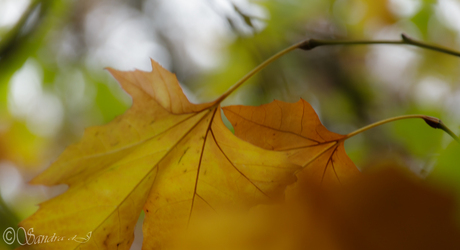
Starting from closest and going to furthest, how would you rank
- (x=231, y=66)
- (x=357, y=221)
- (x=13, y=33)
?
(x=357, y=221), (x=13, y=33), (x=231, y=66)

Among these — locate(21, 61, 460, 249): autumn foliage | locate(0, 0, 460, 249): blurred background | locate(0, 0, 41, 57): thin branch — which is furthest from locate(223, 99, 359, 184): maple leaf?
locate(0, 0, 41, 57): thin branch

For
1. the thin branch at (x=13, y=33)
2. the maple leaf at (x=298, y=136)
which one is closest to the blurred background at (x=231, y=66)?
the thin branch at (x=13, y=33)

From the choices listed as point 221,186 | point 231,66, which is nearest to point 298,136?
point 221,186

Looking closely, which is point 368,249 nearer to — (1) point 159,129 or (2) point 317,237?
(2) point 317,237

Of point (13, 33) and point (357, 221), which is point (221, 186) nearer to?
point (357, 221)

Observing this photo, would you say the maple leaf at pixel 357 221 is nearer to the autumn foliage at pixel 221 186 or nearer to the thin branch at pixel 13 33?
the autumn foliage at pixel 221 186

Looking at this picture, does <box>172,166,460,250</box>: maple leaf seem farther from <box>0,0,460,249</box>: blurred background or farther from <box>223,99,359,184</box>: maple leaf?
<box>0,0,460,249</box>: blurred background
